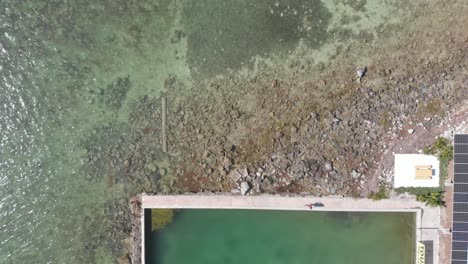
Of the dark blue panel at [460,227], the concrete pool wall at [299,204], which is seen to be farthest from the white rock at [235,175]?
the dark blue panel at [460,227]

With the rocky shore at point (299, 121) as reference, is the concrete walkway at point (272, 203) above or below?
below

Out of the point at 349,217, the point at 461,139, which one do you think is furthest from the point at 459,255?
the point at 461,139

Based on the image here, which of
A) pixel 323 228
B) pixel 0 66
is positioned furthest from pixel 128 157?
pixel 323 228

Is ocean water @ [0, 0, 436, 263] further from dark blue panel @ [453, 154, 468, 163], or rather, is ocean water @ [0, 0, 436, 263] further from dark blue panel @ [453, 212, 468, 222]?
dark blue panel @ [453, 212, 468, 222]

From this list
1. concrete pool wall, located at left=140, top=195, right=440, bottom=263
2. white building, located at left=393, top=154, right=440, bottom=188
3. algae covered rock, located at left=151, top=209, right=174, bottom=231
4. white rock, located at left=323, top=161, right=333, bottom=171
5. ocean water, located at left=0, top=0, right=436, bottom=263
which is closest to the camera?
white building, located at left=393, top=154, right=440, bottom=188

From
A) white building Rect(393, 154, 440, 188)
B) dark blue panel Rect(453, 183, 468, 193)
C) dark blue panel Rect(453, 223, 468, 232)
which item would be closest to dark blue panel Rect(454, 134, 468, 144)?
white building Rect(393, 154, 440, 188)

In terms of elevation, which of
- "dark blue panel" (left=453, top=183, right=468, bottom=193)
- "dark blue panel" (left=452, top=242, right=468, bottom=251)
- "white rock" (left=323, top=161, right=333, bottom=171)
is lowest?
"dark blue panel" (left=452, top=242, right=468, bottom=251)

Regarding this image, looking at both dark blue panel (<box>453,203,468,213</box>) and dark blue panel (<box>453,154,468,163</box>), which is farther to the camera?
dark blue panel (<box>453,203,468,213</box>)

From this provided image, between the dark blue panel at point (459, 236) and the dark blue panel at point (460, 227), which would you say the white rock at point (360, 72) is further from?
the dark blue panel at point (459, 236)
